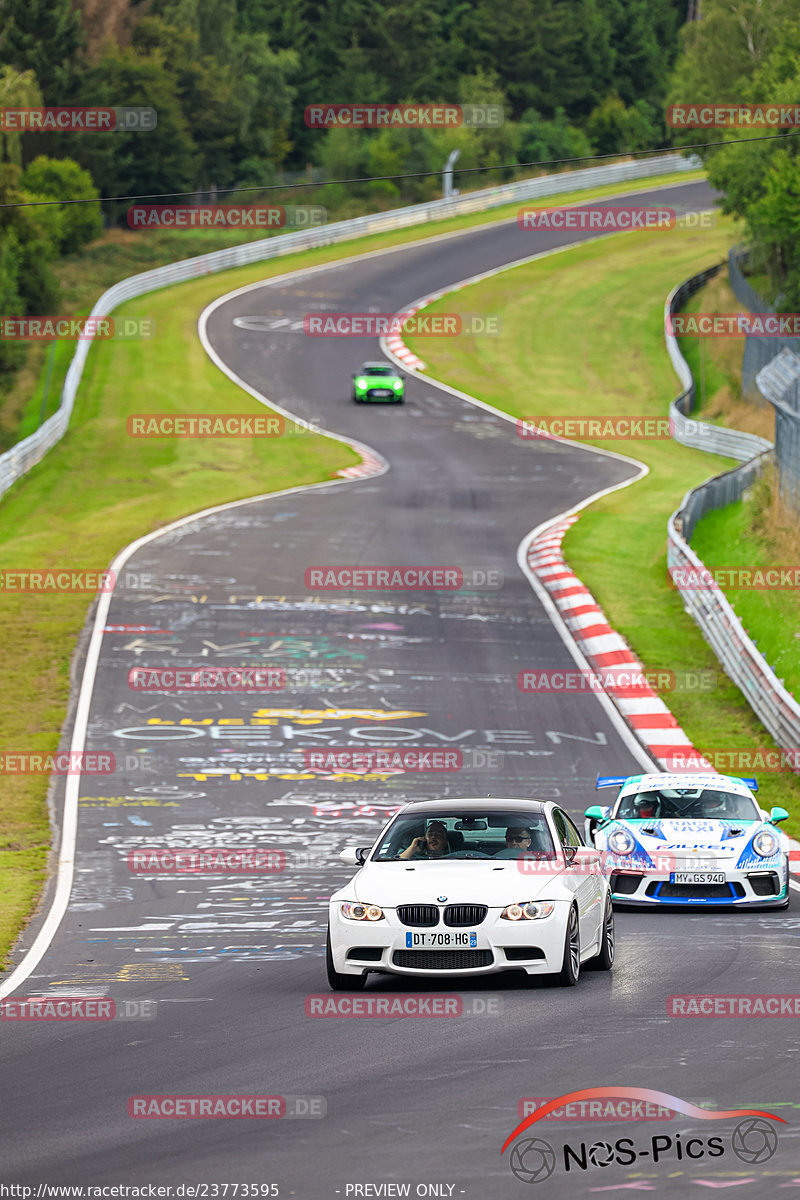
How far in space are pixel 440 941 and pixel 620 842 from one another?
4628mm

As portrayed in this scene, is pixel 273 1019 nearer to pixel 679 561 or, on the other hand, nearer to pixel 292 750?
pixel 292 750

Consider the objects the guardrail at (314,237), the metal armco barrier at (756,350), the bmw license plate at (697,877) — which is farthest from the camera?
the metal armco barrier at (756,350)

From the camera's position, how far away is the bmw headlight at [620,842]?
50.3 ft

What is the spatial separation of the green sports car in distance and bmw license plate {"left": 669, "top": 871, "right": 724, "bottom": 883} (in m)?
40.5

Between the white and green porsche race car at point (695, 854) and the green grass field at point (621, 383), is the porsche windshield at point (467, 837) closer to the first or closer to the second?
the white and green porsche race car at point (695, 854)

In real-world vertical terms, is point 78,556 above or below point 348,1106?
below

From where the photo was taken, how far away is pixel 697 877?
15055mm

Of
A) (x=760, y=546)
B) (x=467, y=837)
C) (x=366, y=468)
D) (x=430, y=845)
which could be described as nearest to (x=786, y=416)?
(x=760, y=546)

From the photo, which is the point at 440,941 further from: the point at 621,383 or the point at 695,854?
the point at 621,383

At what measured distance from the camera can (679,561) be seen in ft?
106

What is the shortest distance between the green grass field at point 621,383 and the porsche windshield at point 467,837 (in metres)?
8.75

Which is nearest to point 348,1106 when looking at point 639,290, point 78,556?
point 78,556

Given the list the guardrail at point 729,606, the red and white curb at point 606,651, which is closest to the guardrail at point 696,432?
the guardrail at point 729,606

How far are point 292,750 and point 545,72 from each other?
103719mm
